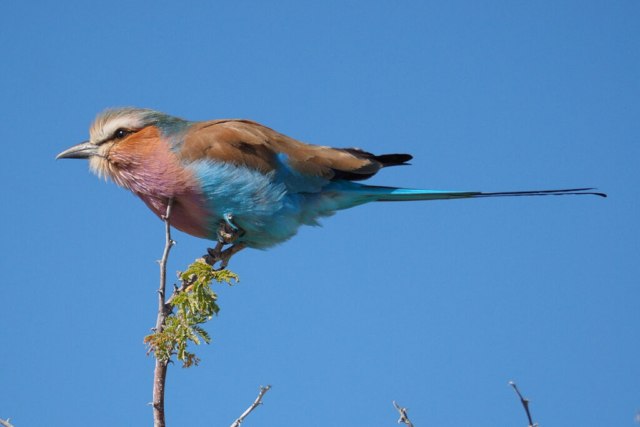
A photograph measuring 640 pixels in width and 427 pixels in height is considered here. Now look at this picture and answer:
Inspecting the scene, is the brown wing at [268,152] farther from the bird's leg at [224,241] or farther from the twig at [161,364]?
the twig at [161,364]

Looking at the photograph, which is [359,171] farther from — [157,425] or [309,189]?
[157,425]

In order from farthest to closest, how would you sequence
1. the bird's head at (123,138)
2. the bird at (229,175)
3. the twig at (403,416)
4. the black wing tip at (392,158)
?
the black wing tip at (392,158) < the bird's head at (123,138) < the bird at (229,175) < the twig at (403,416)

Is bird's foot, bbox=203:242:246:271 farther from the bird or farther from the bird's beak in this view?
the bird's beak

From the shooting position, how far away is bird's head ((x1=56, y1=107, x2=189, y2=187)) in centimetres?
392

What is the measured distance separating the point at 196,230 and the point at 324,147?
3.36ft

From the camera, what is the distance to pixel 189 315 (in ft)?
10.2

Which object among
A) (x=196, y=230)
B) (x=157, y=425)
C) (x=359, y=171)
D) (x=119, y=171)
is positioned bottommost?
(x=157, y=425)

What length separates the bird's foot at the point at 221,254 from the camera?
3.78 meters

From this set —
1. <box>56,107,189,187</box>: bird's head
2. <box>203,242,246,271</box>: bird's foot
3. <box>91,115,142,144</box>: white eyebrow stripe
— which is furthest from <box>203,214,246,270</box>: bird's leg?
<box>91,115,142,144</box>: white eyebrow stripe

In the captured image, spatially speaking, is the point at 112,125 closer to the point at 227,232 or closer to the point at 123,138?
the point at 123,138

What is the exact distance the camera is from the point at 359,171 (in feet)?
13.7

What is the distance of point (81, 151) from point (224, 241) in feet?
3.71

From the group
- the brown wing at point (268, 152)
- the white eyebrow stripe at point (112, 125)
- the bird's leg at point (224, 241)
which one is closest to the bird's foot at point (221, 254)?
the bird's leg at point (224, 241)

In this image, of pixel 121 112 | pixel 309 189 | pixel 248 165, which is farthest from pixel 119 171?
pixel 309 189
